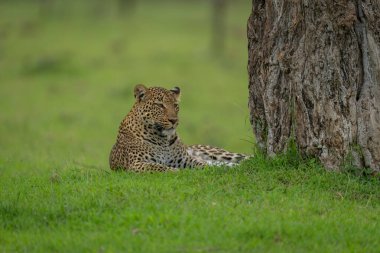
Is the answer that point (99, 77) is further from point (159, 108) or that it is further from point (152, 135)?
point (159, 108)

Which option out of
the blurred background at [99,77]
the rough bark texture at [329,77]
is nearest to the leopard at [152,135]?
the blurred background at [99,77]

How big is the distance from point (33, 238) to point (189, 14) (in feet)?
127

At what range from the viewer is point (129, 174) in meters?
10.3

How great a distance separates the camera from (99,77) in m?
26.0

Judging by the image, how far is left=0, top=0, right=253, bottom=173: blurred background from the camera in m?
18.3

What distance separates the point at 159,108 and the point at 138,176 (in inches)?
59.1

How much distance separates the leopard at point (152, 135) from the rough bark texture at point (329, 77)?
6.35 feet

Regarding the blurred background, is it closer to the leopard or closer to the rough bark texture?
the leopard

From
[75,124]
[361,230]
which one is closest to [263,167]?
[361,230]


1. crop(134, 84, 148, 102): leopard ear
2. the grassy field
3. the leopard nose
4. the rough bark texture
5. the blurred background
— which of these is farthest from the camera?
the blurred background

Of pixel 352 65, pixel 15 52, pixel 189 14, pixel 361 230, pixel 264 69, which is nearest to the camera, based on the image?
pixel 361 230

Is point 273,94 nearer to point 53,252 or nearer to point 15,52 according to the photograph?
point 53,252

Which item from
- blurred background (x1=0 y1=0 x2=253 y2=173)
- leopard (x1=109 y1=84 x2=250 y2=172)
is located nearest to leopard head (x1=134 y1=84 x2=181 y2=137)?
leopard (x1=109 y1=84 x2=250 y2=172)

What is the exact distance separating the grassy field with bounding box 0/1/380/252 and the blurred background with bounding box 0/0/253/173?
66 mm
